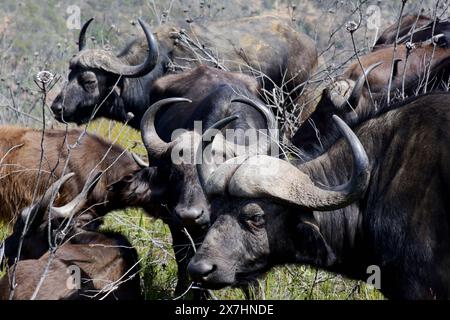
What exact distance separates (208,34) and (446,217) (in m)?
7.97

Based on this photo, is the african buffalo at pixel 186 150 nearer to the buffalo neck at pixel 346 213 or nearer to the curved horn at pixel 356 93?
the curved horn at pixel 356 93

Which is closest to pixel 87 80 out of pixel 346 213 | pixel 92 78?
pixel 92 78

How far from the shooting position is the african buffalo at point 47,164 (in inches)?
348

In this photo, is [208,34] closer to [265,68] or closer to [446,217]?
[265,68]

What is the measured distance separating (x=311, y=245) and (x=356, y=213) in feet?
1.24

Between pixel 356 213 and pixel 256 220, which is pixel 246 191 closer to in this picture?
pixel 256 220

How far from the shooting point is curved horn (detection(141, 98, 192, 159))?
26.1ft

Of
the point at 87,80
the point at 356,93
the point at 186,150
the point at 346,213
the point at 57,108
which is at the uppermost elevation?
the point at 87,80


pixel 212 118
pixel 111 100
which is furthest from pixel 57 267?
pixel 111 100

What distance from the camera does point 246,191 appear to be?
18.3 feet

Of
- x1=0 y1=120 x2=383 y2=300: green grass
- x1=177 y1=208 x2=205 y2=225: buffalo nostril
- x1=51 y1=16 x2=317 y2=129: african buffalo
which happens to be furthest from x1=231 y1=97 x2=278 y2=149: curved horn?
x1=51 y1=16 x2=317 y2=129: african buffalo

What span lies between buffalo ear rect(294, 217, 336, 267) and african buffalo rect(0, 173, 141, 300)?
1357 millimetres

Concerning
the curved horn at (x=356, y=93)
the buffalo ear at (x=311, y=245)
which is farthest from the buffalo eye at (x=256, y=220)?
the curved horn at (x=356, y=93)

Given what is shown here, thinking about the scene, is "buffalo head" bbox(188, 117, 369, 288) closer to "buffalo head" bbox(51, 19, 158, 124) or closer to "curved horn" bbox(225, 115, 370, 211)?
"curved horn" bbox(225, 115, 370, 211)
